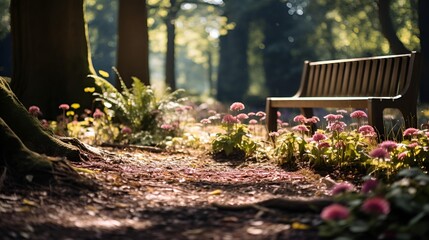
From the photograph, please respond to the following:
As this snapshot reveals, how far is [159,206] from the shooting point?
3.93m

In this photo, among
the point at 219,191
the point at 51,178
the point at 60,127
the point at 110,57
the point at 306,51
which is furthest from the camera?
the point at 110,57

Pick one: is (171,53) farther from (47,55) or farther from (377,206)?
(377,206)

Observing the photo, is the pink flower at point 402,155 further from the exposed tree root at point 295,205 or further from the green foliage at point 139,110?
the green foliage at point 139,110

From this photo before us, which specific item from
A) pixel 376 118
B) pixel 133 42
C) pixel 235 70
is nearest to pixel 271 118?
pixel 376 118

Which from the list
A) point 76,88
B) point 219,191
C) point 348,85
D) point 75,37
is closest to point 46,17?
point 75,37

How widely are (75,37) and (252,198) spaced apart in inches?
231

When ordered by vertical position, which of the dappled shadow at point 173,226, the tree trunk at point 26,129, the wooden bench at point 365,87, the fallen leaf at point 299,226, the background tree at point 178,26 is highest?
the background tree at point 178,26

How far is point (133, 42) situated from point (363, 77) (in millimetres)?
5317

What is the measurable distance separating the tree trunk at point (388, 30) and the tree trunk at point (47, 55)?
11.0m

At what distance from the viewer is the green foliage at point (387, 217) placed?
270 cm

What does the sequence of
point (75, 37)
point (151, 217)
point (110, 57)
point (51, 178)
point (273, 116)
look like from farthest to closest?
1. point (110, 57)
2. point (75, 37)
3. point (273, 116)
4. point (51, 178)
5. point (151, 217)

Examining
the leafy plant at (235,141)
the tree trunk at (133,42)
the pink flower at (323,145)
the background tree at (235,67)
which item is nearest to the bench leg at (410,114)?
the pink flower at (323,145)

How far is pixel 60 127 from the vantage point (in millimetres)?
8000

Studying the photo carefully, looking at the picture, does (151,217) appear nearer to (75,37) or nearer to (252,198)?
(252,198)
